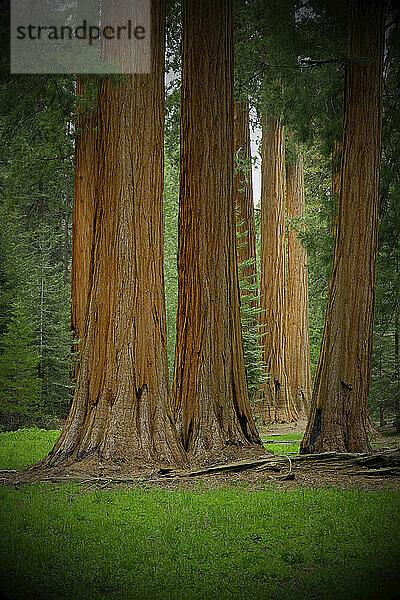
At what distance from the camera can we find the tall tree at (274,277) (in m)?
16.9

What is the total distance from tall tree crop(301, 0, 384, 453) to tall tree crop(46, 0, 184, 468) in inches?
91.8

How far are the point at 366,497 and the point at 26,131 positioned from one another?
9.01m

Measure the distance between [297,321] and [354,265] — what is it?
30.7 feet

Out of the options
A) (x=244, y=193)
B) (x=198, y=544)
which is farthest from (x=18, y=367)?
(x=198, y=544)

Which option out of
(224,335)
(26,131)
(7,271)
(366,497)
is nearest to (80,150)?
(26,131)

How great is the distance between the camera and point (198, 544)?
5.14 meters

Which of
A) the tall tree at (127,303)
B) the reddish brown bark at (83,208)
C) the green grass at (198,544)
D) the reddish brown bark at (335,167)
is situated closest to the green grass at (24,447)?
the tall tree at (127,303)

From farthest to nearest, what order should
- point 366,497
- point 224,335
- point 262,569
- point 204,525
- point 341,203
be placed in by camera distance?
point 341,203 < point 224,335 < point 366,497 < point 204,525 < point 262,569

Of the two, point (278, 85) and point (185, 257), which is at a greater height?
point (278, 85)

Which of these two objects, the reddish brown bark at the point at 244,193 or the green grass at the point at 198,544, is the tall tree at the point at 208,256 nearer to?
the green grass at the point at 198,544

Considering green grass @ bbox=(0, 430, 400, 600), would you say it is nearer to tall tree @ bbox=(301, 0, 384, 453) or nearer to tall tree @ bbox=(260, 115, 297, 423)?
tall tree @ bbox=(301, 0, 384, 453)

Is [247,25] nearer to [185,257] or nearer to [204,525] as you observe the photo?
[185,257]

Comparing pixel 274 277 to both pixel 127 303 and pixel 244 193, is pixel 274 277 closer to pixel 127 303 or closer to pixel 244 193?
pixel 244 193

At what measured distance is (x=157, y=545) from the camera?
16.8 ft
